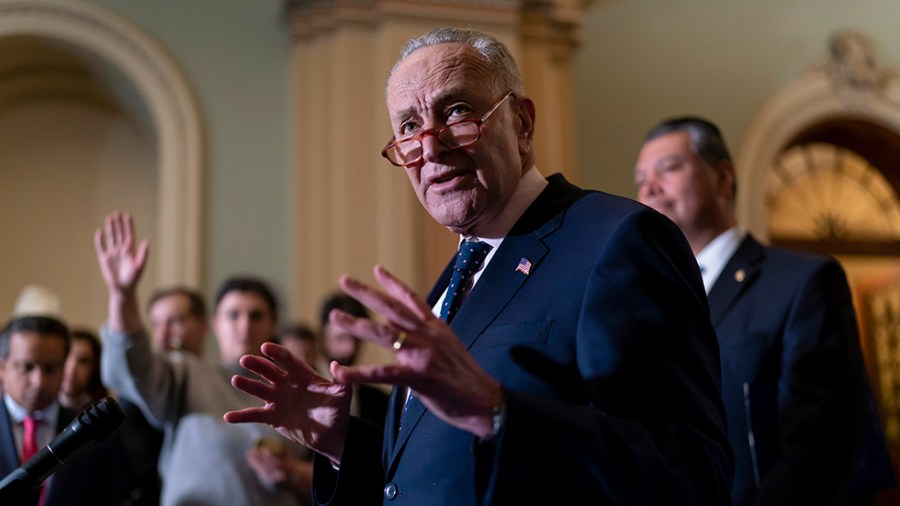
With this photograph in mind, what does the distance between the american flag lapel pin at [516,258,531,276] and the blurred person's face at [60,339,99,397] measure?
289cm

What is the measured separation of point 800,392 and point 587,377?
3.51 ft

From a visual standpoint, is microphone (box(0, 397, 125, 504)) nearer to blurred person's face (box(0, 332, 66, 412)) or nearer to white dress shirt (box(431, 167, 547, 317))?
white dress shirt (box(431, 167, 547, 317))

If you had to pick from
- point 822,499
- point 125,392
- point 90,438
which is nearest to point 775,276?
point 822,499

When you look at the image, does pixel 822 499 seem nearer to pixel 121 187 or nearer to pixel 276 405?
pixel 276 405

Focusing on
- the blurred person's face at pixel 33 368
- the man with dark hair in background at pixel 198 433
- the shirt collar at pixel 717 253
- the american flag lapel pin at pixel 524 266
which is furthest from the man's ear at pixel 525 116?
the blurred person's face at pixel 33 368

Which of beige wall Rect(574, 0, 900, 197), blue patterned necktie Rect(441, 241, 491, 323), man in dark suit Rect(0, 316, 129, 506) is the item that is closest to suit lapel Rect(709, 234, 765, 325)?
blue patterned necktie Rect(441, 241, 491, 323)

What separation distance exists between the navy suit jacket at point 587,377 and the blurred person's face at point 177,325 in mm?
2520

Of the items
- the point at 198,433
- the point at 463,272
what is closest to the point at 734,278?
the point at 463,272

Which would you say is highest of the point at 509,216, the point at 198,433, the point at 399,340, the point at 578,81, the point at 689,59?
the point at 689,59

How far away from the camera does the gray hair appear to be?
Answer: 69.1 inches

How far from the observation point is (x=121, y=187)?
639 cm

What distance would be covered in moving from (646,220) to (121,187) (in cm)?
545

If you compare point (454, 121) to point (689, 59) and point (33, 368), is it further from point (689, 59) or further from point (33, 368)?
point (689, 59)

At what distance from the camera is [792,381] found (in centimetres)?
229
